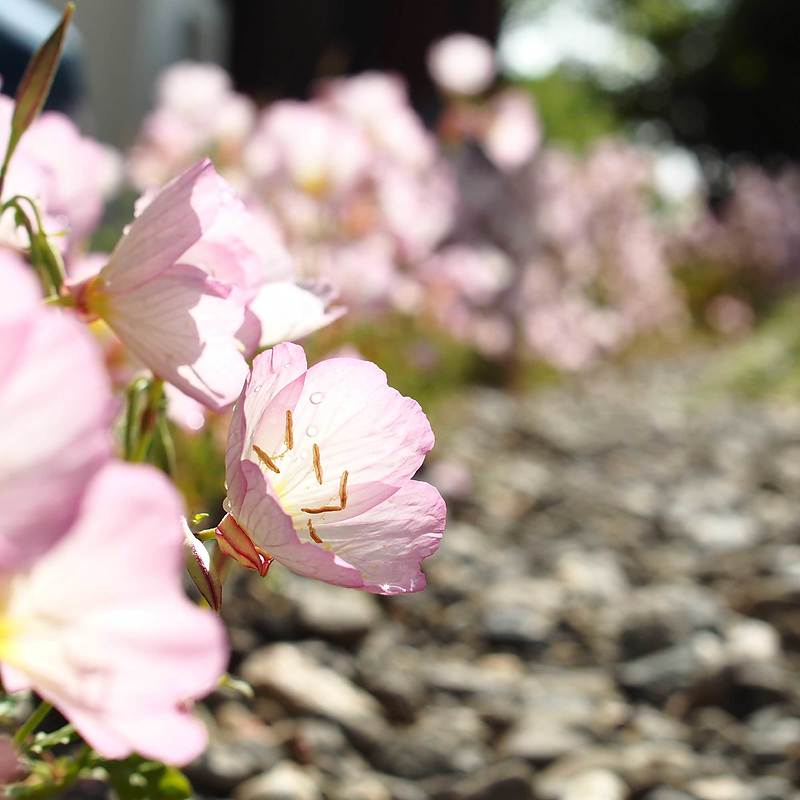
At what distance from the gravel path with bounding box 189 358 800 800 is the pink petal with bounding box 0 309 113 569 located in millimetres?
1344

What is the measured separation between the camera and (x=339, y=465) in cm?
69

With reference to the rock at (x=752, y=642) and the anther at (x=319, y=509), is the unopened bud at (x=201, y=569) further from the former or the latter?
the rock at (x=752, y=642)

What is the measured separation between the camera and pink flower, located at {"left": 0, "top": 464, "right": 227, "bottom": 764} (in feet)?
1.50

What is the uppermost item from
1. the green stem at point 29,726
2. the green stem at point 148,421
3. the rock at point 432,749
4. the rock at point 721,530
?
the green stem at point 148,421

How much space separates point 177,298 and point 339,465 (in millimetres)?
125

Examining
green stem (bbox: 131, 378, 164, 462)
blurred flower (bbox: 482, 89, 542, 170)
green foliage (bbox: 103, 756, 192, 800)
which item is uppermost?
green stem (bbox: 131, 378, 164, 462)

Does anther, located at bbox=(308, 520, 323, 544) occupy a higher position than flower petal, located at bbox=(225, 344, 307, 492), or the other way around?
flower petal, located at bbox=(225, 344, 307, 492)

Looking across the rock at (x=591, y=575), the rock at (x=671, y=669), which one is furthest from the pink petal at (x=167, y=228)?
the rock at (x=591, y=575)

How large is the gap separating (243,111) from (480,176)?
3.83 m

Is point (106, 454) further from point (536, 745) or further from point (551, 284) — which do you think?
point (551, 284)

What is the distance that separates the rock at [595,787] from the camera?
1.83 metres

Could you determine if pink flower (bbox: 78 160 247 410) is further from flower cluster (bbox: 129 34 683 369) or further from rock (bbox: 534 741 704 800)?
rock (bbox: 534 741 704 800)

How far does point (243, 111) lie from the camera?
9.66 feet

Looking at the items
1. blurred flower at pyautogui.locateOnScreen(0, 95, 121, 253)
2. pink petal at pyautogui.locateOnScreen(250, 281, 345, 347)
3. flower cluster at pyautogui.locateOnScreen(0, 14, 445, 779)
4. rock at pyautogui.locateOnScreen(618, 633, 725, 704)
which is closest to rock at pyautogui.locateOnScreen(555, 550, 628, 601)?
rock at pyautogui.locateOnScreen(618, 633, 725, 704)
